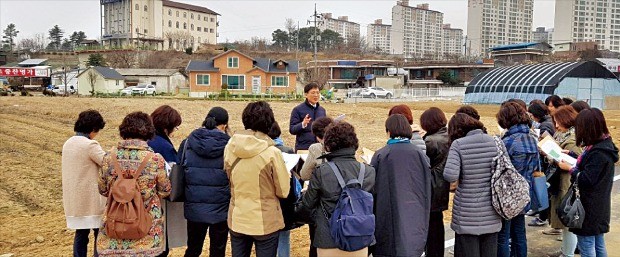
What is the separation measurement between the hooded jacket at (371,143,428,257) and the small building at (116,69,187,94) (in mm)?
49846

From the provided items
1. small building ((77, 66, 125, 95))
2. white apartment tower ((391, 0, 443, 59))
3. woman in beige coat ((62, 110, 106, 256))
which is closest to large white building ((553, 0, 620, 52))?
white apartment tower ((391, 0, 443, 59))

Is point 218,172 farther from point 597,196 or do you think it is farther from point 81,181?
point 597,196

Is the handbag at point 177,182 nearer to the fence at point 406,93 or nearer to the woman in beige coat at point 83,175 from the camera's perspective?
the woman in beige coat at point 83,175

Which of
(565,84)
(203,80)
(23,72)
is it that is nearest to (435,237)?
(565,84)

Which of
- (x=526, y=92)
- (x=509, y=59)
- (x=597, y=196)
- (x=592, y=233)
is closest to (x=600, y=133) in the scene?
(x=597, y=196)

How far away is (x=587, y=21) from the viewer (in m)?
100

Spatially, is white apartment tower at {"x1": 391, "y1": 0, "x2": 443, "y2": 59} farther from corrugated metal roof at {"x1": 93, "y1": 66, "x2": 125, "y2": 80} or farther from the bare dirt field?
the bare dirt field

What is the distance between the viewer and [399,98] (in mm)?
40812

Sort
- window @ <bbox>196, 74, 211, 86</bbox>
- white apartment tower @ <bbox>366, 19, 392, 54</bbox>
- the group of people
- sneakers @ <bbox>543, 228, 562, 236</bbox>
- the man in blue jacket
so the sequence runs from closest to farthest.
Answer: the group of people
the man in blue jacket
sneakers @ <bbox>543, 228, 562, 236</bbox>
window @ <bbox>196, 74, 211, 86</bbox>
white apartment tower @ <bbox>366, 19, 392, 54</bbox>

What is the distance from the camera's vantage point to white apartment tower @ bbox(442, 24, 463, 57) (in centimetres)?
12862

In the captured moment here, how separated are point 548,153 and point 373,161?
1.89 meters

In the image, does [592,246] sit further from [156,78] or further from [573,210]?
[156,78]

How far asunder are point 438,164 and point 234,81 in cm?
4220

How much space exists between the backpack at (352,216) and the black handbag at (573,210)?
175 centimetres
